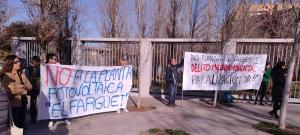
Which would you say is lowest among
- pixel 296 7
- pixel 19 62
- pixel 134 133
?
pixel 134 133

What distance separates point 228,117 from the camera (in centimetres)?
884

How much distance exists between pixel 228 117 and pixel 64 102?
475 centimetres

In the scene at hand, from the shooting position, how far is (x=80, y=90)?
307 inches

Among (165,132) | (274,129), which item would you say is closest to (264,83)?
(274,129)

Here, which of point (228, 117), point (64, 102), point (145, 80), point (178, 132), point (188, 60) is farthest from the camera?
point (145, 80)

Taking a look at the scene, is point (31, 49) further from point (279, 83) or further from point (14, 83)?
point (279, 83)

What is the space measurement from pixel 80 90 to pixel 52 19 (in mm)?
4562

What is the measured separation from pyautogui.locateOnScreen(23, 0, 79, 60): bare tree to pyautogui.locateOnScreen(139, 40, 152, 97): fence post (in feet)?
10.8

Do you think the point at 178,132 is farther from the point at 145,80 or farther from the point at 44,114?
the point at 145,80

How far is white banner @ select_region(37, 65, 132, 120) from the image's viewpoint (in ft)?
23.0

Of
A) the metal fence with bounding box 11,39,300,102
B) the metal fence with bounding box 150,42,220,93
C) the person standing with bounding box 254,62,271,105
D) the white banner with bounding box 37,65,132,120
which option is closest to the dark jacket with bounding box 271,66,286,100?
the person standing with bounding box 254,62,271,105

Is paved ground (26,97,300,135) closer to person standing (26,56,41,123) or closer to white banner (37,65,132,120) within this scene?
white banner (37,65,132,120)

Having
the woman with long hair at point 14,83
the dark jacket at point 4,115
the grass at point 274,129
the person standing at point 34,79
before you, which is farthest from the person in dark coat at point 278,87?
the dark jacket at point 4,115

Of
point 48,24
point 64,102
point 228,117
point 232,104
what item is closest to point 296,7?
point 228,117
